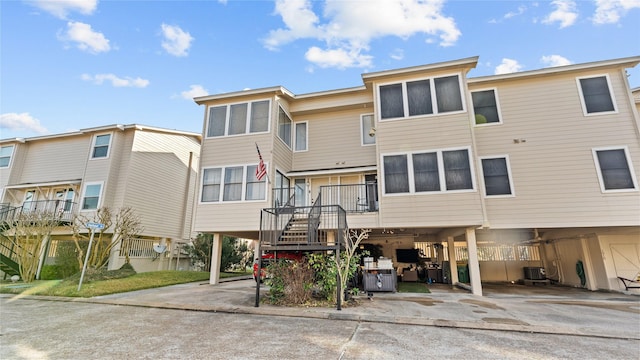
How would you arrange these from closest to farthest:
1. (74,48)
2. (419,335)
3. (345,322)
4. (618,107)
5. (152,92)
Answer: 1. (419,335)
2. (345,322)
3. (618,107)
4. (74,48)
5. (152,92)

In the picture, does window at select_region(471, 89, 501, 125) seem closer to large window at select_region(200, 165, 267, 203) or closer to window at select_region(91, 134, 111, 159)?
A: large window at select_region(200, 165, 267, 203)

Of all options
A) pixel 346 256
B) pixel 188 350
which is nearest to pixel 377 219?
pixel 346 256

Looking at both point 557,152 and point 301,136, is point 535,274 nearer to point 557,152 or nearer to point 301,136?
point 557,152

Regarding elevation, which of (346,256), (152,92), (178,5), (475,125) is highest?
(178,5)

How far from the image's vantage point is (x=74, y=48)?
1219 cm

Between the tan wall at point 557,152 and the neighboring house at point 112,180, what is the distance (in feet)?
55.3

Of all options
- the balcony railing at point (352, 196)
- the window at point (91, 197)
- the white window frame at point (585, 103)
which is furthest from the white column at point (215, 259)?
the white window frame at point (585, 103)

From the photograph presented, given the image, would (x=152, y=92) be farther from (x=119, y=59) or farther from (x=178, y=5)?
(x=178, y=5)

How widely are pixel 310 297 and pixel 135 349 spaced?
431cm

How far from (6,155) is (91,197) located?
8.35m

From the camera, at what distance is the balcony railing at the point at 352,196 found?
11383 millimetres

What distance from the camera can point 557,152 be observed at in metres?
10.3

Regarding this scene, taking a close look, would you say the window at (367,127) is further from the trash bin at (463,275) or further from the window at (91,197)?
the window at (91,197)

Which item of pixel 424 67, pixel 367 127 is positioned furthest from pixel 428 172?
pixel 424 67
